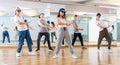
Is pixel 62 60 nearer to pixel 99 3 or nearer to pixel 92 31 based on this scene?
pixel 92 31

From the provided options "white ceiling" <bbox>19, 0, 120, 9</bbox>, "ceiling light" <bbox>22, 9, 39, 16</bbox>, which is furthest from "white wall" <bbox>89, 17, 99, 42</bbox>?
"ceiling light" <bbox>22, 9, 39, 16</bbox>

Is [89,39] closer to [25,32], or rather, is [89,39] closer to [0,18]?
[0,18]

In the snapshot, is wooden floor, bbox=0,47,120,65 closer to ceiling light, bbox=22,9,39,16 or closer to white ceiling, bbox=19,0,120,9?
ceiling light, bbox=22,9,39,16

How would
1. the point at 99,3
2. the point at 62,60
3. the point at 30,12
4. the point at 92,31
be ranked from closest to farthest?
1. the point at 62,60
2. the point at 30,12
3. the point at 99,3
4. the point at 92,31

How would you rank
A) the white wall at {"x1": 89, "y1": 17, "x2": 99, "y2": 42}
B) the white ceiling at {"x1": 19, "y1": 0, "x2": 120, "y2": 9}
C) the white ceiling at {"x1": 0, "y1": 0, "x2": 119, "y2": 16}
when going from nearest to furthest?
the white ceiling at {"x1": 0, "y1": 0, "x2": 119, "y2": 16}
the white ceiling at {"x1": 19, "y1": 0, "x2": 120, "y2": 9}
the white wall at {"x1": 89, "y1": 17, "x2": 99, "y2": 42}

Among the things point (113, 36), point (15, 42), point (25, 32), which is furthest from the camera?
point (113, 36)

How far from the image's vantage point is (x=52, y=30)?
31.0 feet

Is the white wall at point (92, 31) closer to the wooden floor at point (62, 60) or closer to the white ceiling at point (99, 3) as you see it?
the white ceiling at point (99, 3)

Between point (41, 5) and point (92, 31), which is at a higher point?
point (41, 5)

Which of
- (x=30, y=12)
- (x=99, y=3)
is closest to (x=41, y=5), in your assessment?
(x=30, y=12)

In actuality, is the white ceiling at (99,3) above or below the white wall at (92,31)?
above

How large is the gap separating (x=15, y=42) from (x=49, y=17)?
172 centimetres

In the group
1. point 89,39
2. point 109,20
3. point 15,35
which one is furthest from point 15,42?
point 109,20

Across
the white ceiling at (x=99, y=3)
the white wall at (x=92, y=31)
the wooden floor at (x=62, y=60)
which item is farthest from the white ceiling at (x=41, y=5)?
the wooden floor at (x=62, y=60)
